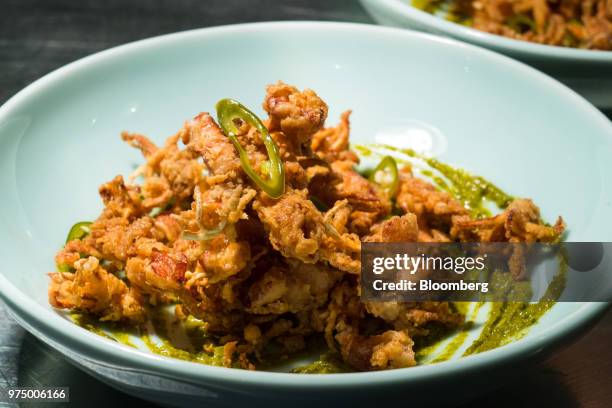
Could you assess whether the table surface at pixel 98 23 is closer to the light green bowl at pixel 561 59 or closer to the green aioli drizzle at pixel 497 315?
the green aioli drizzle at pixel 497 315

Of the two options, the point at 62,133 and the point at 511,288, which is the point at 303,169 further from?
the point at 62,133

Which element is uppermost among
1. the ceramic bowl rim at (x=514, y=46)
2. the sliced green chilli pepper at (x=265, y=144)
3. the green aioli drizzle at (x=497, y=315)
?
the ceramic bowl rim at (x=514, y=46)

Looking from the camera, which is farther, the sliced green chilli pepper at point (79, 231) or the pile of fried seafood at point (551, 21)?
the pile of fried seafood at point (551, 21)

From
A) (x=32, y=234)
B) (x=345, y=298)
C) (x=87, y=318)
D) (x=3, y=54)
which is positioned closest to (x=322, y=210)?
(x=345, y=298)

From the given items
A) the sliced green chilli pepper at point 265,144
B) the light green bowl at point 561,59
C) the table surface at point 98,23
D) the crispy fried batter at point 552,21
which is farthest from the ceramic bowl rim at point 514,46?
the sliced green chilli pepper at point 265,144

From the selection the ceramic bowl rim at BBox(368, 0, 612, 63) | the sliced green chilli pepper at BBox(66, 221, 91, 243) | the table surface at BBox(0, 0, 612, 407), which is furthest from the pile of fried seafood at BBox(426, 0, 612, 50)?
the sliced green chilli pepper at BBox(66, 221, 91, 243)

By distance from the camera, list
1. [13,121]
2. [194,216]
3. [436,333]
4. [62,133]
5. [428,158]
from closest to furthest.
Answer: [194,216] < [436,333] < [13,121] < [62,133] < [428,158]
